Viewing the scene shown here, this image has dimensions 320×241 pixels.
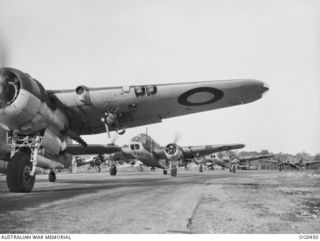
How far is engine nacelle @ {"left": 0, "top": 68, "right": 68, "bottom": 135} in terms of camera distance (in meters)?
9.28

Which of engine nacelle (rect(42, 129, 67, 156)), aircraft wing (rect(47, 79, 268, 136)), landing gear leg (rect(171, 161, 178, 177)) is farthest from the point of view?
landing gear leg (rect(171, 161, 178, 177))

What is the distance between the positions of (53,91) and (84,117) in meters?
1.88

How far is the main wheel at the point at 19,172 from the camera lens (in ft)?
31.4

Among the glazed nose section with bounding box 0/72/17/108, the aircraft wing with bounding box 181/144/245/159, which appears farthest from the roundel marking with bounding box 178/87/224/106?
the aircraft wing with bounding box 181/144/245/159

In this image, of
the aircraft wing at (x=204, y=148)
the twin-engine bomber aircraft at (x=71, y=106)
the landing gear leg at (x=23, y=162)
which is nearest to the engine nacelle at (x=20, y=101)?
the twin-engine bomber aircraft at (x=71, y=106)

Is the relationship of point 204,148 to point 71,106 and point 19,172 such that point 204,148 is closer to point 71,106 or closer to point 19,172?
point 71,106

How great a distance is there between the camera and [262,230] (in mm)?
4914

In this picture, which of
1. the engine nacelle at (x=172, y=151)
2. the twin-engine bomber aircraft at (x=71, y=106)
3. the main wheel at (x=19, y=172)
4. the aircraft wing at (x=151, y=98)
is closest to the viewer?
the twin-engine bomber aircraft at (x=71, y=106)

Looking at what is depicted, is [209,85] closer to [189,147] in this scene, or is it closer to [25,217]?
[25,217]

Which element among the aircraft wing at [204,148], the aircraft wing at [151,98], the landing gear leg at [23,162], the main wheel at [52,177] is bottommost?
the main wheel at [52,177]

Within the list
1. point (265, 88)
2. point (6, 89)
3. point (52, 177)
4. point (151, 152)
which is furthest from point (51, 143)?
point (151, 152)

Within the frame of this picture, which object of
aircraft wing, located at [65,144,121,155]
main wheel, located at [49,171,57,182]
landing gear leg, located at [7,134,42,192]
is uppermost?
aircraft wing, located at [65,144,121,155]

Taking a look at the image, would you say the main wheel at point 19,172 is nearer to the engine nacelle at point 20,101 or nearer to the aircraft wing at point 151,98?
the engine nacelle at point 20,101

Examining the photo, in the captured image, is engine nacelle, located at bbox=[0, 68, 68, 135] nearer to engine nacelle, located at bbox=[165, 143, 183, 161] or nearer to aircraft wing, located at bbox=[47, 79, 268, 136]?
aircraft wing, located at bbox=[47, 79, 268, 136]
